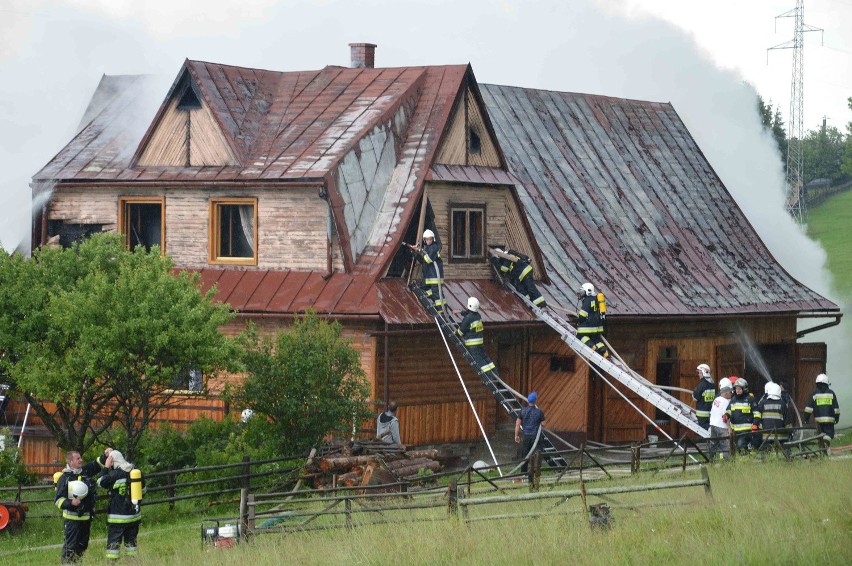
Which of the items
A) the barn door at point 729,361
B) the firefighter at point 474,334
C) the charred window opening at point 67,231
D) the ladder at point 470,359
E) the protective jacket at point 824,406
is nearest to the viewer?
the protective jacket at point 824,406

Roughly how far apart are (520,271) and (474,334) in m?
3.27


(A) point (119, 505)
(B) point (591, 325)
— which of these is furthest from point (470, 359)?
(A) point (119, 505)

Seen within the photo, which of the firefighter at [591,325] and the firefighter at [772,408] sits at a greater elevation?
the firefighter at [591,325]

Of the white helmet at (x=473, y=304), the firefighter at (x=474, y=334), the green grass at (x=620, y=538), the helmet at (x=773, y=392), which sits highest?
the white helmet at (x=473, y=304)

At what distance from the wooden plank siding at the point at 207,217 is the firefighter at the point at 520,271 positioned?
12.6 ft

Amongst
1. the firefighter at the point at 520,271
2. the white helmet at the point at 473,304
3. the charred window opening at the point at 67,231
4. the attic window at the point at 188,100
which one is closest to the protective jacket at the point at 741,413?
the white helmet at the point at 473,304

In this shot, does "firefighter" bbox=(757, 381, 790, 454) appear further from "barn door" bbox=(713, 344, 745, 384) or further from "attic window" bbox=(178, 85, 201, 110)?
"attic window" bbox=(178, 85, 201, 110)

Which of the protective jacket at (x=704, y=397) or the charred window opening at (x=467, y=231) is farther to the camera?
the charred window opening at (x=467, y=231)

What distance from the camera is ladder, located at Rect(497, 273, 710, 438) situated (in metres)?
28.5

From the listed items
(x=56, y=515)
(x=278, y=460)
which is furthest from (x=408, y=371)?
(x=56, y=515)

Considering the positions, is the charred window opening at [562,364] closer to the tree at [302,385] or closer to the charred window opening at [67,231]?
the tree at [302,385]

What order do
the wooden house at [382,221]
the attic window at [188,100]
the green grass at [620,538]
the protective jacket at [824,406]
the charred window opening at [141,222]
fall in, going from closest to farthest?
the green grass at [620,538] → the protective jacket at [824,406] → the wooden house at [382,221] → the attic window at [188,100] → the charred window opening at [141,222]

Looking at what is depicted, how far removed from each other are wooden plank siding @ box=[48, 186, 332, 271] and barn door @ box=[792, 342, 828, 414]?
50.9 ft

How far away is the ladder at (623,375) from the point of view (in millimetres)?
28547
